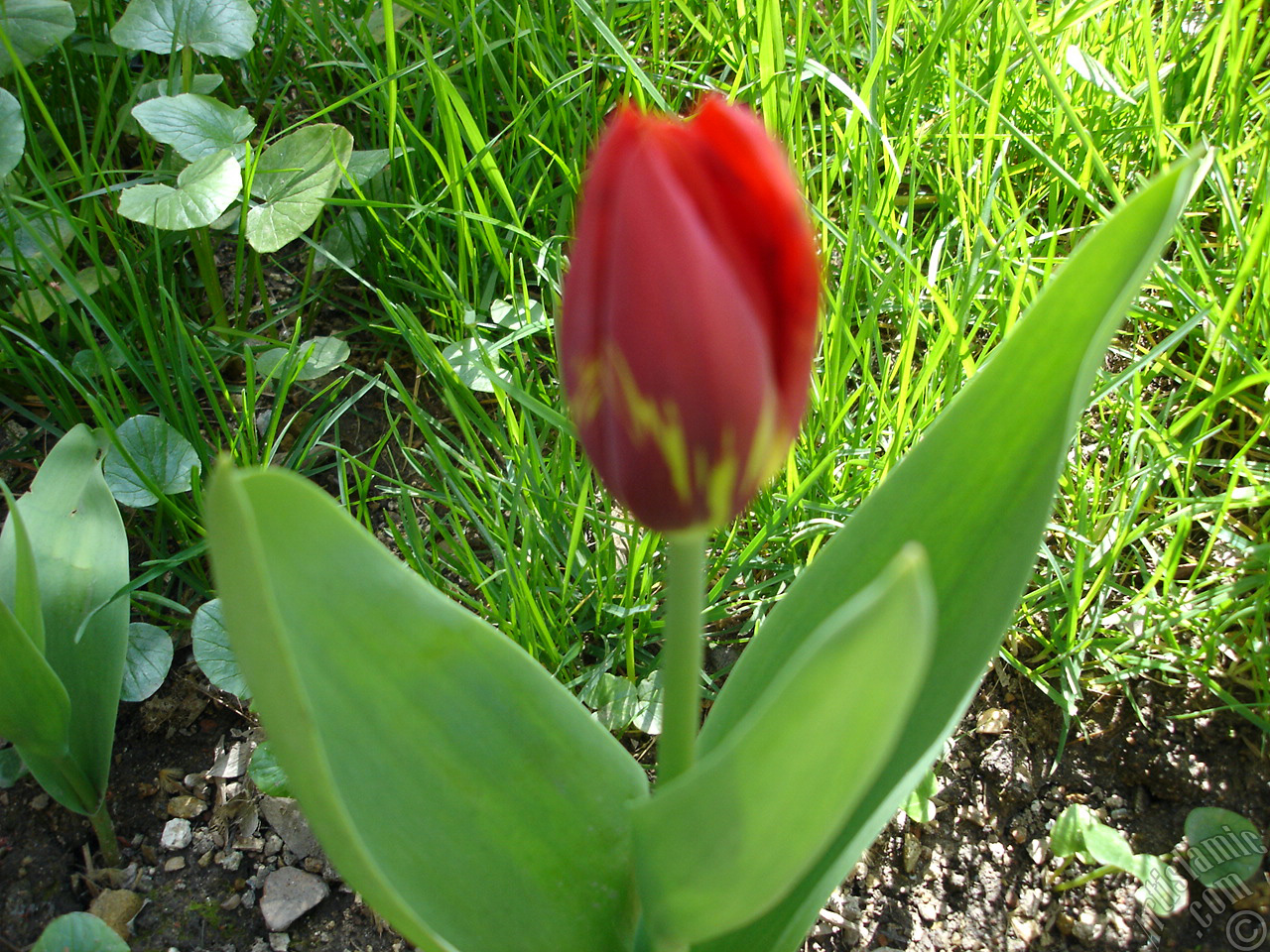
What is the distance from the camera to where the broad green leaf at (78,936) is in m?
0.76

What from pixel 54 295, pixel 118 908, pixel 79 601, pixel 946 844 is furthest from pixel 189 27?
pixel 946 844

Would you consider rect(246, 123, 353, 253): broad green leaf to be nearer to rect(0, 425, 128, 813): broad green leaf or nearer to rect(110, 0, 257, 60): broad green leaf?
rect(110, 0, 257, 60): broad green leaf

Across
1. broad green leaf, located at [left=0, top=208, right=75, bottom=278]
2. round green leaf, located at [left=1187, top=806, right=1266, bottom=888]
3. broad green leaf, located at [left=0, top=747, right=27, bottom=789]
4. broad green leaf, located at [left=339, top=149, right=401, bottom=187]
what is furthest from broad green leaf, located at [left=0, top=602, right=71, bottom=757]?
round green leaf, located at [left=1187, top=806, right=1266, bottom=888]

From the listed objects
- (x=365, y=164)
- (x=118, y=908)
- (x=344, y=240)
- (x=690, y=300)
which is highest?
(x=690, y=300)

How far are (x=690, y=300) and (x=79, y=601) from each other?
0.70 metres

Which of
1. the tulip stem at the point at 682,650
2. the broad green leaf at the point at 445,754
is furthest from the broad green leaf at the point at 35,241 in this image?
the tulip stem at the point at 682,650

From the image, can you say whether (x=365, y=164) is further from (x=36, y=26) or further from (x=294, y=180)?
(x=36, y=26)

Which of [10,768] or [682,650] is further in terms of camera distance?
[10,768]

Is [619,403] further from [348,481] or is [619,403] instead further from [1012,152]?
[1012,152]

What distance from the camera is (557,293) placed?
114 centimetres

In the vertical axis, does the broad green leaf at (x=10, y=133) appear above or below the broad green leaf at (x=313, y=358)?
above

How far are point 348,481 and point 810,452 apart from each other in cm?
50

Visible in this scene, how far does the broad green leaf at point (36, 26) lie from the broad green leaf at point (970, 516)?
107cm

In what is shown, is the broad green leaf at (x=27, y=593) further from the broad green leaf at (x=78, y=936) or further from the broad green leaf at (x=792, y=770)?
the broad green leaf at (x=792, y=770)
